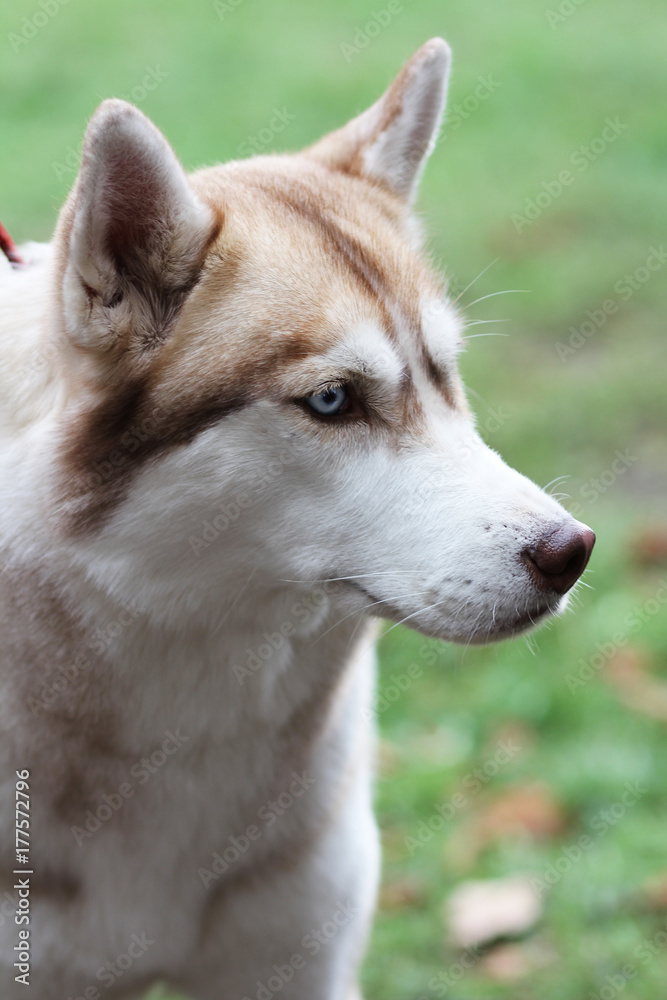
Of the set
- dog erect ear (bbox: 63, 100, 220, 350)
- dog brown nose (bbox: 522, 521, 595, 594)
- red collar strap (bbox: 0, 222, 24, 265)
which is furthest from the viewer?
red collar strap (bbox: 0, 222, 24, 265)

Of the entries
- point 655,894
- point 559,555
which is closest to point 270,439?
point 559,555

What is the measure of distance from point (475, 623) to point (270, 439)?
500 mm

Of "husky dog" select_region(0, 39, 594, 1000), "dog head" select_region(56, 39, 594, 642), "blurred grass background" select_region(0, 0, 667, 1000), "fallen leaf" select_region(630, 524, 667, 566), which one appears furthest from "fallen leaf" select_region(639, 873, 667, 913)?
"dog head" select_region(56, 39, 594, 642)

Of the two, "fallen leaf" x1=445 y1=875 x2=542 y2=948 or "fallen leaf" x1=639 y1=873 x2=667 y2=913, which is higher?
"fallen leaf" x1=639 y1=873 x2=667 y2=913

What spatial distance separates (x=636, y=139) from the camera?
7.54 meters

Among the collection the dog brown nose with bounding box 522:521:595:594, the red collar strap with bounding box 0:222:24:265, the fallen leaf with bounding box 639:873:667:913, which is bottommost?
the fallen leaf with bounding box 639:873:667:913

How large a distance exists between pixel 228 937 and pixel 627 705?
6.44ft

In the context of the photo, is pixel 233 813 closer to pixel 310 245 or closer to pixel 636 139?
pixel 310 245

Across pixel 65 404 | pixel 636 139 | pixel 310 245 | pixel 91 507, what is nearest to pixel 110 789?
pixel 91 507

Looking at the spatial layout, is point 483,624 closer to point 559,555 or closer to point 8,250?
point 559,555

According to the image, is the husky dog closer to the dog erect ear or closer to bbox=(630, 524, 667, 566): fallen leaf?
the dog erect ear

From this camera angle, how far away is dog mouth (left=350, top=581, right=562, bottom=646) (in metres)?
2.08

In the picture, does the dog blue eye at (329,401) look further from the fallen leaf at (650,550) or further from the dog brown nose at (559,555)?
the fallen leaf at (650,550)

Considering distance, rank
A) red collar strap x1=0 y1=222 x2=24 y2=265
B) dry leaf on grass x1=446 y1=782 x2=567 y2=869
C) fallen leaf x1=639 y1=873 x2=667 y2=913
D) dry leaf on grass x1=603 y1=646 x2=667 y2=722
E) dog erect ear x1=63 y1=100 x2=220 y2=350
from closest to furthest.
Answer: dog erect ear x1=63 y1=100 x2=220 y2=350, red collar strap x1=0 y1=222 x2=24 y2=265, fallen leaf x1=639 y1=873 x2=667 y2=913, dry leaf on grass x1=446 y1=782 x2=567 y2=869, dry leaf on grass x1=603 y1=646 x2=667 y2=722
